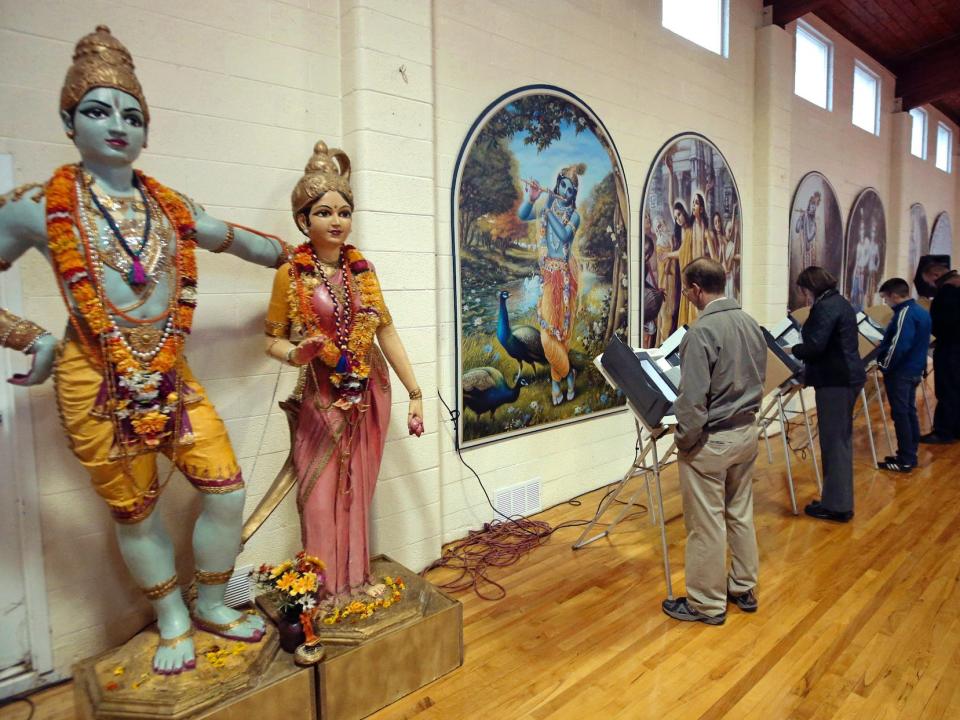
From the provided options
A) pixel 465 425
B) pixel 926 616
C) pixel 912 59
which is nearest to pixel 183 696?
pixel 465 425

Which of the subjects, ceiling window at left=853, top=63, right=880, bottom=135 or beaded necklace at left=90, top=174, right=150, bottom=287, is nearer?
beaded necklace at left=90, top=174, right=150, bottom=287

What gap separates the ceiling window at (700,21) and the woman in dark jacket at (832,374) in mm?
2500

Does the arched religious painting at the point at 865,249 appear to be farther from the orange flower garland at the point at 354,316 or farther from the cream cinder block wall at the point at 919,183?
the orange flower garland at the point at 354,316

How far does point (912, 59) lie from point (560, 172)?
747 cm

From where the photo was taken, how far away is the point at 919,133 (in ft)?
30.9

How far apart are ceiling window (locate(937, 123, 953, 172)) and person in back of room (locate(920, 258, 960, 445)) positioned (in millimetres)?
6321

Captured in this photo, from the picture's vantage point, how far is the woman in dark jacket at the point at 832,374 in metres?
3.48

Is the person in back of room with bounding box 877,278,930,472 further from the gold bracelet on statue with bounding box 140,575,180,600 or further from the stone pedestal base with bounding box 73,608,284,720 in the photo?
the gold bracelet on statue with bounding box 140,575,180,600

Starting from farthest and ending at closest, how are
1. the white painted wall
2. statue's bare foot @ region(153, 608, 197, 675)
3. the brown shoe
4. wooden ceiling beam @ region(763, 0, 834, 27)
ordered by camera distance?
wooden ceiling beam @ region(763, 0, 834, 27) → the brown shoe → the white painted wall → statue's bare foot @ region(153, 608, 197, 675)

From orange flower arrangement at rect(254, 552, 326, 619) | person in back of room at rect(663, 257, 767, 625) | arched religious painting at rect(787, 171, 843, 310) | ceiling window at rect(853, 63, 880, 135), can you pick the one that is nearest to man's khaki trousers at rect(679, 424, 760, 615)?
person in back of room at rect(663, 257, 767, 625)

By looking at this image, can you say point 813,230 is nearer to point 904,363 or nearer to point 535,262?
point 904,363

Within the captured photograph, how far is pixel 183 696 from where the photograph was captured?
176 centimetres

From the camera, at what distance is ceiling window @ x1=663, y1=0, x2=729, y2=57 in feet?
15.7

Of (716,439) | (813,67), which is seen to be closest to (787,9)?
(813,67)
